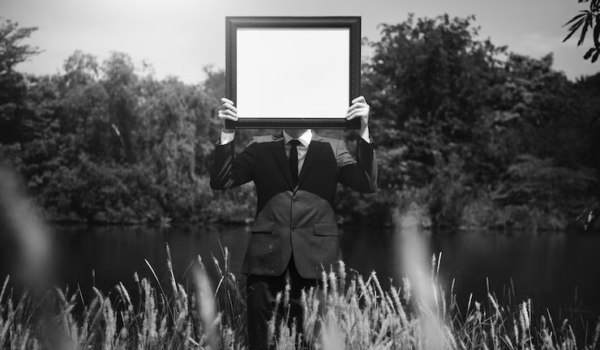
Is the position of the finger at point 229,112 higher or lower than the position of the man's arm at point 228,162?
higher

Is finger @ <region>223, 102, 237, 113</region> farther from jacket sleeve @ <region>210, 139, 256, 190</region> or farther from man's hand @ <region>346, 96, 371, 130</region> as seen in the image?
man's hand @ <region>346, 96, 371, 130</region>

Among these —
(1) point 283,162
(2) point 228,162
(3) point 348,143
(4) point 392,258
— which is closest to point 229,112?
(2) point 228,162

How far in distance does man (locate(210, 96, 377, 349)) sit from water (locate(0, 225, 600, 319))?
20.0ft

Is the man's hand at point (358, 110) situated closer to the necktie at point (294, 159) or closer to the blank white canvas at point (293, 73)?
the blank white canvas at point (293, 73)

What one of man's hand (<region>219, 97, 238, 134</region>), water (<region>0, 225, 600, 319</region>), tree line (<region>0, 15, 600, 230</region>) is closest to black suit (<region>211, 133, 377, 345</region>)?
man's hand (<region>219, 97, 238, 134</region>)

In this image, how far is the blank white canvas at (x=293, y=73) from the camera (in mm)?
2543

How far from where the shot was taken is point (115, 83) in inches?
758

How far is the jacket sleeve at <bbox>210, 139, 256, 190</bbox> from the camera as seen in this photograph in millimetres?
2645

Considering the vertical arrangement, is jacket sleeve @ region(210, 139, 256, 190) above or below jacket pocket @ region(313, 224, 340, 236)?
above

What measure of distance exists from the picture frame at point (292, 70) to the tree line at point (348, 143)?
1568cm

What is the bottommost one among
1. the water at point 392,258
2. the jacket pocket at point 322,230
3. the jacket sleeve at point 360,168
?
the water at point 392,258

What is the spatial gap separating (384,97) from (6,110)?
12.1 metres

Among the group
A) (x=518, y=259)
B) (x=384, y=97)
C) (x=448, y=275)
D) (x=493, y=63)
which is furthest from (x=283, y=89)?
(x=493, y=63)

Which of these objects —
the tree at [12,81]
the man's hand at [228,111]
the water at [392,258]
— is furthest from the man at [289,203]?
the tree at [12,81]
